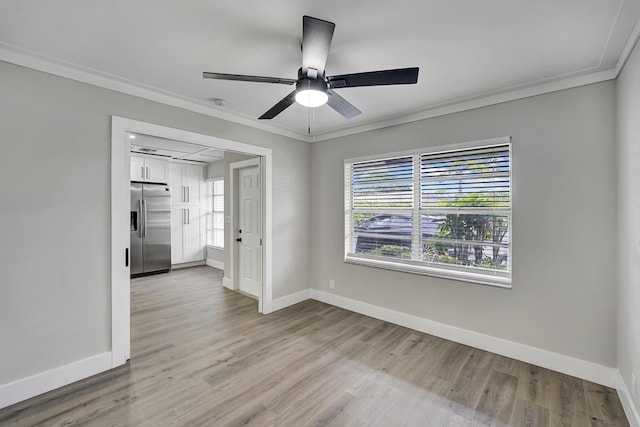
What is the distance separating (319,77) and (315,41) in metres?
0.28

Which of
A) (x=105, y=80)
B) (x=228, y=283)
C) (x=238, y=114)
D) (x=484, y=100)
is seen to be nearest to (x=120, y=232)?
(x=105, y=80)

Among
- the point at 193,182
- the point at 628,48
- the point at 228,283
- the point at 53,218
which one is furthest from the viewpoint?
the point at 193,182

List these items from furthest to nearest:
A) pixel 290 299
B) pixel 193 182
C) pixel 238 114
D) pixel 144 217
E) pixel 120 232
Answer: pixel 193 182, pixel 144 217, pixel 290 299, pixel 238 114, pixel 120 232

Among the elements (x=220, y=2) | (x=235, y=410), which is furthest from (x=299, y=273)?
(x=220, y=2)

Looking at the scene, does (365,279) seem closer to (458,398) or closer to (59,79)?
(458,398)

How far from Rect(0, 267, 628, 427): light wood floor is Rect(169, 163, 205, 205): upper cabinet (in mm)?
3720

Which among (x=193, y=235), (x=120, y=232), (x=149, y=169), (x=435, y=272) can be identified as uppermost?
(x=149, y=169)

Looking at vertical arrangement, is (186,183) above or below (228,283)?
above

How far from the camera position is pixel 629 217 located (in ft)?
6.40

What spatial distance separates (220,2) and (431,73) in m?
1.71

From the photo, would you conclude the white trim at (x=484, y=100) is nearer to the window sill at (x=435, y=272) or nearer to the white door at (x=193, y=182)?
the window sill at (x=435, y=272)

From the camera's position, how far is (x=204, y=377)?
240 centimetres

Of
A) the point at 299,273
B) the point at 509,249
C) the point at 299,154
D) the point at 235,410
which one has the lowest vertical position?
the point at 235,410

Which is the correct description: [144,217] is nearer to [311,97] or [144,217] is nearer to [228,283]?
[228,283]
